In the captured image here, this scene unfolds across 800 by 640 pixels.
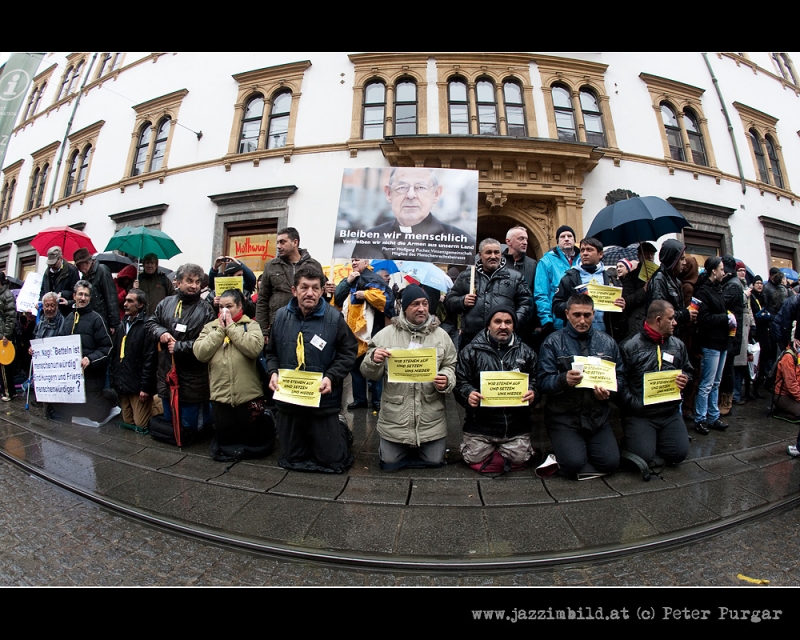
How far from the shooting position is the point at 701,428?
167 inches

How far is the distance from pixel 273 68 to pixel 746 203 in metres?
16.2

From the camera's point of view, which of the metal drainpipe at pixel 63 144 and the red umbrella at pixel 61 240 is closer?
the red umbrella at pixel 61 240

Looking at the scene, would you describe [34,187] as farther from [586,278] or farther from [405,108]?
[586,278]

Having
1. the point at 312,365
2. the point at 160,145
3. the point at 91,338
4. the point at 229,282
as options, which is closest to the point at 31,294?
the point at 91,338

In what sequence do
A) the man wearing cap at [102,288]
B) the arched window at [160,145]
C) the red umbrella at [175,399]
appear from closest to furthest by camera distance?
1. the red umbrella at [175,399]
2. the man wearing cap at [102,288]
3. the arched window at [160,145]

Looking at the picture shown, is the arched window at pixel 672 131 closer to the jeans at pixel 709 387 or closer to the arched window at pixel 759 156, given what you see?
the arched window at pixel 759 156

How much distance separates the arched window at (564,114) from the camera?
1134cm

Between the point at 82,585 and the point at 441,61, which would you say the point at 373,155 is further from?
the point at 82,585

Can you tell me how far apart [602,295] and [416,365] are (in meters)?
2.09

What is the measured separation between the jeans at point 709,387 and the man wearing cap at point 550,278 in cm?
205

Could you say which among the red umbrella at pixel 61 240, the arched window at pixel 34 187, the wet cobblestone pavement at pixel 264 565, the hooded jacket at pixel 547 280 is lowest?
the wet cobblestone pavement at pixel 264 565

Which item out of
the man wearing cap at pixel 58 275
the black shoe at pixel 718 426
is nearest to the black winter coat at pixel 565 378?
the black shoe at pixel 718 426

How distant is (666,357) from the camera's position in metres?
3.51
